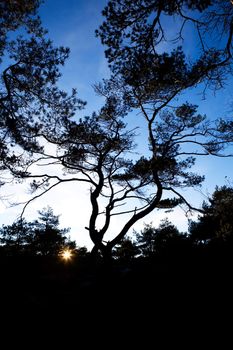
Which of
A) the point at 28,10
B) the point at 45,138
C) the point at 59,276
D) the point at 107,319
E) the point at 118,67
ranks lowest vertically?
the point at 107,319

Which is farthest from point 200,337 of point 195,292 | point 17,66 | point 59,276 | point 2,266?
point 17,66

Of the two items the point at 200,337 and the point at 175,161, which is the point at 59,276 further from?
the point at 175,161

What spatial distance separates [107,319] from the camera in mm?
3438

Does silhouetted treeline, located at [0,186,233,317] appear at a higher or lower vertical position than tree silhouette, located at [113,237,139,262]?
lower

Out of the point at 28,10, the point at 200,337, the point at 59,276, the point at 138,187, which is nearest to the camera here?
the point at 200,337

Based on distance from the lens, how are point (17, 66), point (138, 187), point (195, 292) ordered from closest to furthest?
1. point (195, 292)
2. point (17, 66)
3. point (138, 187)

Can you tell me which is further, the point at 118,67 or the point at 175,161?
the point at 175,161

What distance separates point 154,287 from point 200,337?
1557 millimetres

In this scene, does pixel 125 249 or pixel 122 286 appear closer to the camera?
pixel 122 286

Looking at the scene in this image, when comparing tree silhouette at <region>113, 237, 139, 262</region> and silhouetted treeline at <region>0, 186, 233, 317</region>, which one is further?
tree silhouette at <region>113, 237, 139, 262</region>

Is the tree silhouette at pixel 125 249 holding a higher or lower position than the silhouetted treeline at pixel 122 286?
higher

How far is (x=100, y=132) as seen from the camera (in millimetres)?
10844

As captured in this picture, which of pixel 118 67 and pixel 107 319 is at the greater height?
pixel 118 67

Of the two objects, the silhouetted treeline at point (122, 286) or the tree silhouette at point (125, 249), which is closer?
the silhouetted treeline at point (122, 286)
